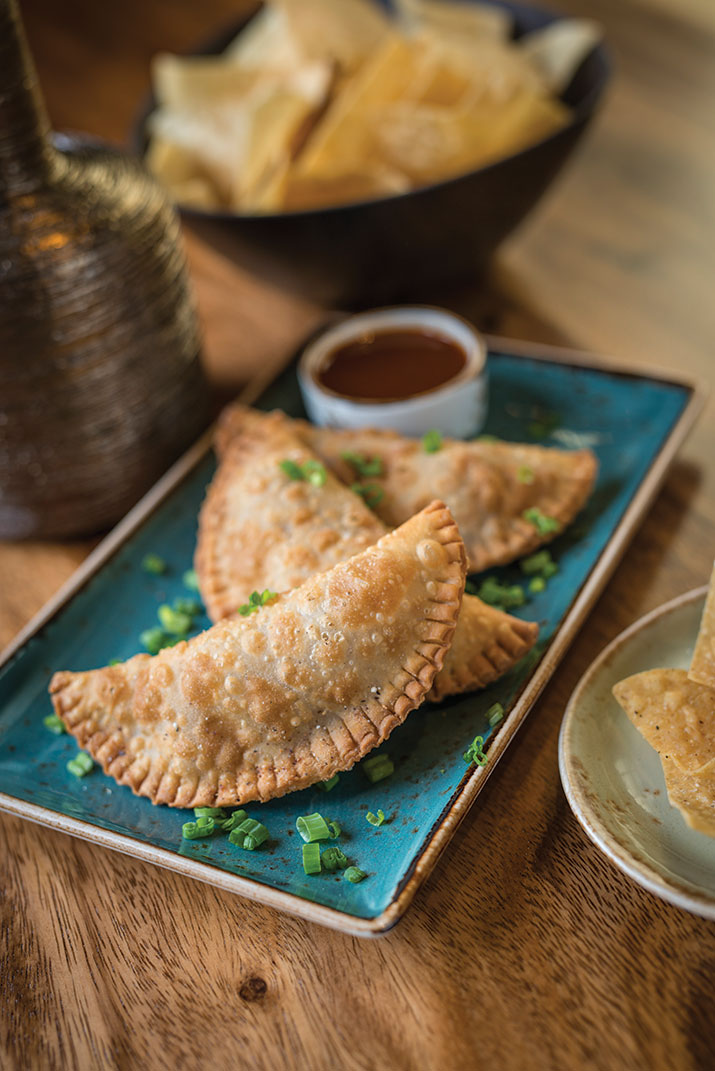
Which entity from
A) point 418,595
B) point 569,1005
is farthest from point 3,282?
point 569,1005

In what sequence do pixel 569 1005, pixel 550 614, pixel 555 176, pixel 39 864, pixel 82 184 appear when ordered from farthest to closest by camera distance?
1. pixel 555 176
2. pixel 82 184
3. pixel 550 614
4. pixel 39 864
5. pixel 569 1005

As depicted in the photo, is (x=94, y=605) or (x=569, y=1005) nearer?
(x=569, y=1005)

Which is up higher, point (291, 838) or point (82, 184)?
point (82, 184)

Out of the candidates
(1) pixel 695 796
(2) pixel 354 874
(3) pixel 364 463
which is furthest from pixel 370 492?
(1) pixel 695 796

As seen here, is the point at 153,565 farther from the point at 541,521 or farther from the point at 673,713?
the point at 673,713

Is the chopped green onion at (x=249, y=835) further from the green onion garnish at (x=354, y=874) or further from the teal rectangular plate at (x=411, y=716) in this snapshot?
the green onion garnish at (x=354, y=874)

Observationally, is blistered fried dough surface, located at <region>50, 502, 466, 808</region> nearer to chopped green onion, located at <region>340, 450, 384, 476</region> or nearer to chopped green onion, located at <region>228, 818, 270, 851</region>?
chopped green onion, located at <region>228, 818, 270, 851</region>

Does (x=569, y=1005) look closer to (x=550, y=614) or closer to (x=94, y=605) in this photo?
(x=550, y=614)
